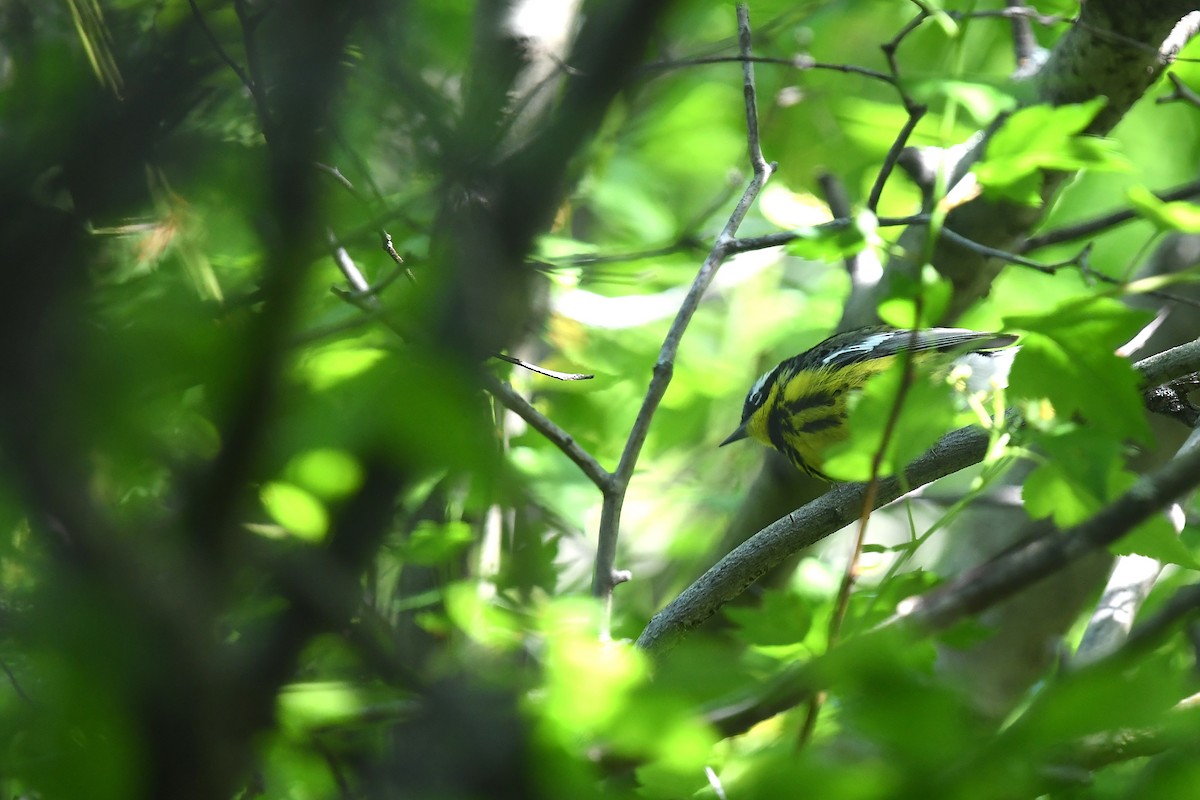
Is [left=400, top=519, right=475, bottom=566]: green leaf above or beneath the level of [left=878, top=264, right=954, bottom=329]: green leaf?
above

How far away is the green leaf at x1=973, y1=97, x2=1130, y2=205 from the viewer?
48.8 inches

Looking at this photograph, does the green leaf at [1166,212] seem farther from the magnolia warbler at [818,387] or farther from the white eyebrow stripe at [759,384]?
the white eyebrow stripe at [759,384]

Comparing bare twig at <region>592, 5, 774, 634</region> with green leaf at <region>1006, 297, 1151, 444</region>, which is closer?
green leaf at <region>1006, 297, 1151, 444</region>

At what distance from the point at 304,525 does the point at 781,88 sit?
122 inches

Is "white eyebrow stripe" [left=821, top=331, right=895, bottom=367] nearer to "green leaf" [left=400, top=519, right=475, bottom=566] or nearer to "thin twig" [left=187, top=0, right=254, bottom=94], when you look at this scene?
"green leaf" [left=400, top=519, right=475, bottom=566]

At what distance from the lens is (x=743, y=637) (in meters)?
1.57

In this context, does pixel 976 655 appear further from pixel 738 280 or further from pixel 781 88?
pixel 781 88

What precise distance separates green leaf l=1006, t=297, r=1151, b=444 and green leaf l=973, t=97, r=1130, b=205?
240 mm

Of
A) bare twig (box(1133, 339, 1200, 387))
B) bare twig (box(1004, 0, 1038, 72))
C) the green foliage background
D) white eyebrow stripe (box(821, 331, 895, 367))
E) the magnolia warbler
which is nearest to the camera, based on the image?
the green foliage background

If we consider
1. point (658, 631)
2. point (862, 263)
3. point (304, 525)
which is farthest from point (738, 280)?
point (304, 525)

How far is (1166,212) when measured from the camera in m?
1.17

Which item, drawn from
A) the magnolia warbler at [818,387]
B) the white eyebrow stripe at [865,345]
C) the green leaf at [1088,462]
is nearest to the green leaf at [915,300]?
the green leaf at [1088,462]

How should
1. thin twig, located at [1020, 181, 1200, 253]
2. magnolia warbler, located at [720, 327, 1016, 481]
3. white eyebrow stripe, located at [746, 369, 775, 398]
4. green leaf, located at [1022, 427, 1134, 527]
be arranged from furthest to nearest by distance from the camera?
white eyebrow stripe, located at [746, 369, 775, 398] → magnolia warbler, located at [720, 327, 1016, 481] → thin twig, located at [1020, 181, 1200, 253] → green leaf, located at [1022, 427, 1134, 527]

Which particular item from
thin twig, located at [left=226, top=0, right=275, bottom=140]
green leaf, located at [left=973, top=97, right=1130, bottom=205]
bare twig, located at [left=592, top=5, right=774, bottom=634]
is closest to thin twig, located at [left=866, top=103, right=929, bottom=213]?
bare twig, located at [left=592, top=5, right=774, bottom=634]
